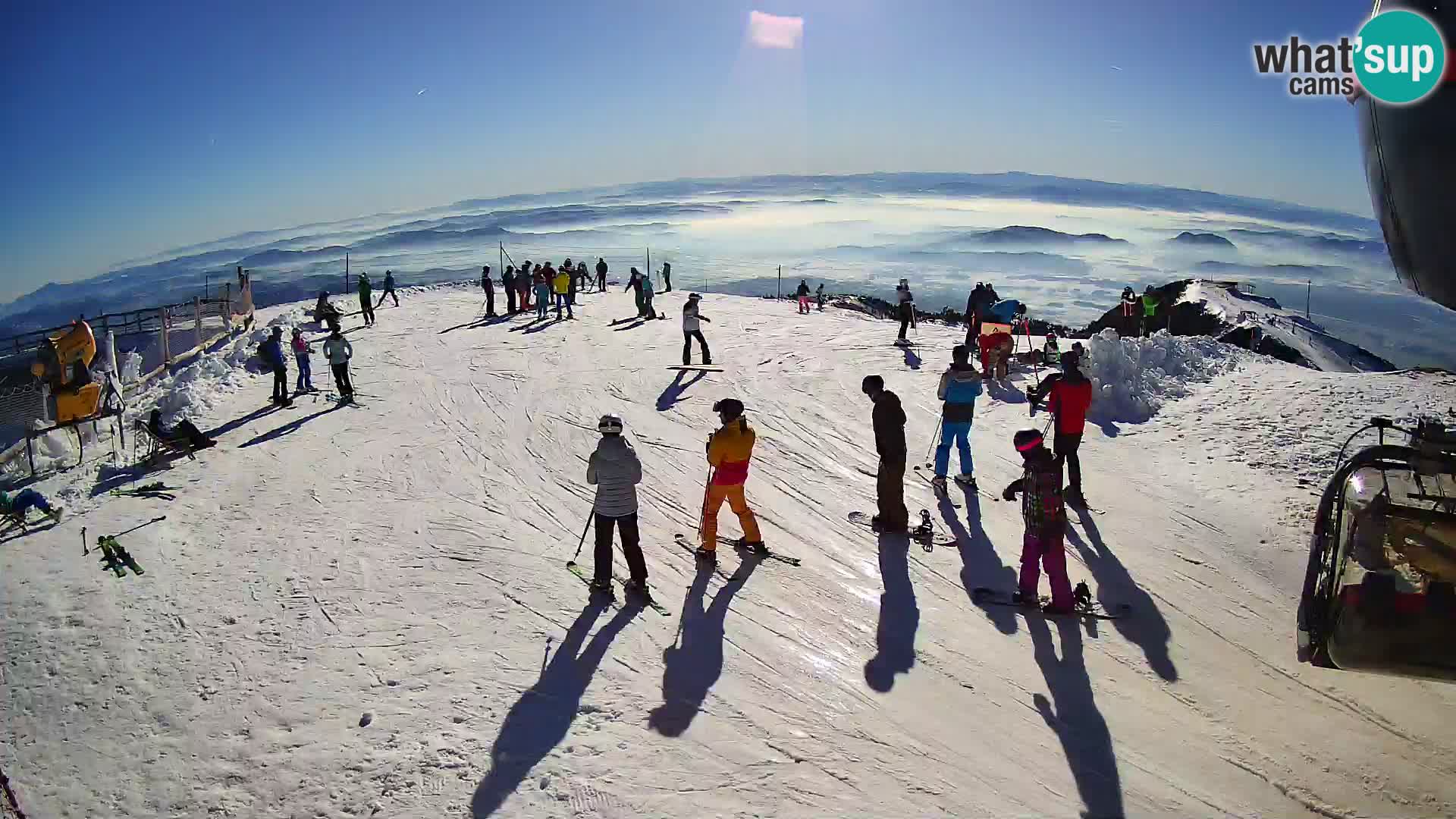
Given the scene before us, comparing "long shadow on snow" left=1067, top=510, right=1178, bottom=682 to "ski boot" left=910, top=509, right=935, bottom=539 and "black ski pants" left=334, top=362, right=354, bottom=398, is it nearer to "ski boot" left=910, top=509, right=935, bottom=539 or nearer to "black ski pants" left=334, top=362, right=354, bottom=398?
"ski boot" left=910, top=509, right=935, bottom=539

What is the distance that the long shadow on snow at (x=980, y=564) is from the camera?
21.8 ft

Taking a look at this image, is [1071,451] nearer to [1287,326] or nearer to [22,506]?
[22,506]

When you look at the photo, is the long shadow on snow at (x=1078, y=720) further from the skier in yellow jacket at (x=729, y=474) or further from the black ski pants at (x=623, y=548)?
the black ski pants at (x=623, y=548)

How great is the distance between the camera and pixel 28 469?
39.1 feet

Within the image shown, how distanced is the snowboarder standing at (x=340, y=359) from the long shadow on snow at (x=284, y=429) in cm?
34

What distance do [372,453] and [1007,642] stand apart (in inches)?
358

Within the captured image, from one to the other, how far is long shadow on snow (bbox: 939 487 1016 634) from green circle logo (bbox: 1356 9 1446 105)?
439cm

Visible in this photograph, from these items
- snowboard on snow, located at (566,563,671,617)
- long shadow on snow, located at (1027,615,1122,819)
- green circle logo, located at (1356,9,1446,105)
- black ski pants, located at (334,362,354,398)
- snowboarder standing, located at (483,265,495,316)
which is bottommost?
long shadow on snow, located at (1027,615,1122,819)

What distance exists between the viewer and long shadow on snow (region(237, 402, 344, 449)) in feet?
39.6

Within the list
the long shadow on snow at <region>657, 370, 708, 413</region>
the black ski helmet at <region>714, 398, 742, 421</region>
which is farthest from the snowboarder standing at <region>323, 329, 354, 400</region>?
the black ski helmet at <region>714, 398, 742, 421</region>

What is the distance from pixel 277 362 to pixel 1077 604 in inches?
534

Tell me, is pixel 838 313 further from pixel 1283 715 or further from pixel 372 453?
pixel 1283 715

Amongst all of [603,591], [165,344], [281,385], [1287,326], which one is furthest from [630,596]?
[1287,326]

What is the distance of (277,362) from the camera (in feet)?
46.1
